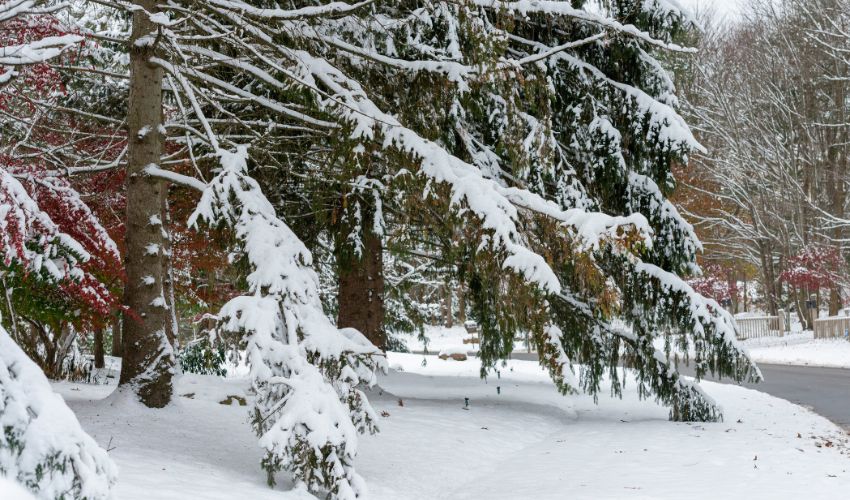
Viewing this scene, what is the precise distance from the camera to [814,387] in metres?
14.5

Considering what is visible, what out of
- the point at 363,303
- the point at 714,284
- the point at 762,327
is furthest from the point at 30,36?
the point at 714,284

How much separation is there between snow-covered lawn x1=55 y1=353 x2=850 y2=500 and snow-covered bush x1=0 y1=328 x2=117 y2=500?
1662 millimetres

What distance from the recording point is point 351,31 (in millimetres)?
8977

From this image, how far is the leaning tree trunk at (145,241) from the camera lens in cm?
690

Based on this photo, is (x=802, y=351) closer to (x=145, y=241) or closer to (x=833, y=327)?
(x=833, y=327)

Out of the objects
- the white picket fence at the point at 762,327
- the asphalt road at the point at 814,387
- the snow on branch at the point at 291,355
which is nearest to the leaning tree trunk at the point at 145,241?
the snow on branch at the point at 291,355

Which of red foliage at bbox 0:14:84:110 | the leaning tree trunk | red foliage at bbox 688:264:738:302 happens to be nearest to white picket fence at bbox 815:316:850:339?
red foliage at bbox 688:264:738:302

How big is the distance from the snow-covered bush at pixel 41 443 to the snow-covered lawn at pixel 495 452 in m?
1.66

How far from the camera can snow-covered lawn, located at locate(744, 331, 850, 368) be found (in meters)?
20.2

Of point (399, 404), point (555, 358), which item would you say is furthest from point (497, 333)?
point (555, 358)

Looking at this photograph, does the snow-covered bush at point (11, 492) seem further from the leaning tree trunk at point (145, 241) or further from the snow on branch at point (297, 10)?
the snow on branch at point (297, 10)

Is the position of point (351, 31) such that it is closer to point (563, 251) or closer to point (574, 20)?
point (574, 20)

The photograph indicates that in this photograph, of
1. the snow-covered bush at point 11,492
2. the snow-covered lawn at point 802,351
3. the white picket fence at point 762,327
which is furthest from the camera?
the white picket fence at point 762,327

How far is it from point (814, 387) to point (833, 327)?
34.9ft
